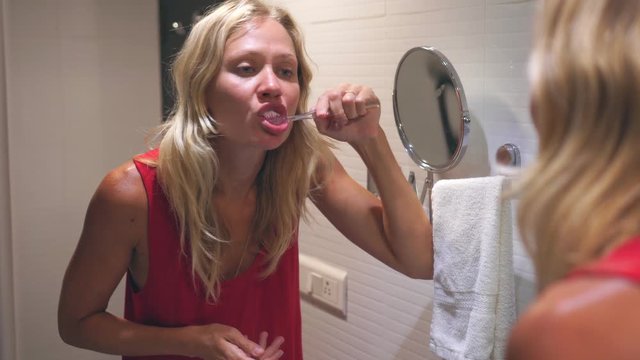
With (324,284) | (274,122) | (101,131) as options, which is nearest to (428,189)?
(274,122)

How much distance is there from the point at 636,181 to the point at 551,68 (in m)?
0.10

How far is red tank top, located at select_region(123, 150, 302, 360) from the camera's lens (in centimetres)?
115

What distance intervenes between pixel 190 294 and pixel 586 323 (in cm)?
88

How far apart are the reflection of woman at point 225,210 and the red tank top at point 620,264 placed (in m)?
0.71

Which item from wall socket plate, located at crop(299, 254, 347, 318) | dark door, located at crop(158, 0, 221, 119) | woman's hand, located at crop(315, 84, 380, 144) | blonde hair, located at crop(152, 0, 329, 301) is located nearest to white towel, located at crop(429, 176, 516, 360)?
woman's hand, located at crop(315, 84, 380, 144)

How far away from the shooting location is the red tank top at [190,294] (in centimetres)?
115

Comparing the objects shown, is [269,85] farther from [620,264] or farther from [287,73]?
[620,264]

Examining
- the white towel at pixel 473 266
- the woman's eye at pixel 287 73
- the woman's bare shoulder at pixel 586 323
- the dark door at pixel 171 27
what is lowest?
the white towel at pixel 473 266

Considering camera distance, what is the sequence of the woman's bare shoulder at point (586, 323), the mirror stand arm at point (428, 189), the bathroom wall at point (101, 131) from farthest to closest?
the bathroom wall at point (101, 131), the mirror stand arm at point (428, 189), the woman's bare shoulder at point (586, 323)

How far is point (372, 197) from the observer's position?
1.28m

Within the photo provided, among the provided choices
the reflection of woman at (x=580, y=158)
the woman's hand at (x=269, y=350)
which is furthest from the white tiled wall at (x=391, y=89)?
the reflection of woman at (x=580, y=158)

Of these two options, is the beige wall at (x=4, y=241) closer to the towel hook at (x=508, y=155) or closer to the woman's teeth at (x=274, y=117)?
the woman's teeth at (x=274, y=117)

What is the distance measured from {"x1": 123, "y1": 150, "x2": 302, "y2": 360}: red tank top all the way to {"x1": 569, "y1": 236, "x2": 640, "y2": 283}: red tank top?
0.83 metres

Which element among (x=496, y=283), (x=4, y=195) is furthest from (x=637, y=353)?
(x=4, y=195)
